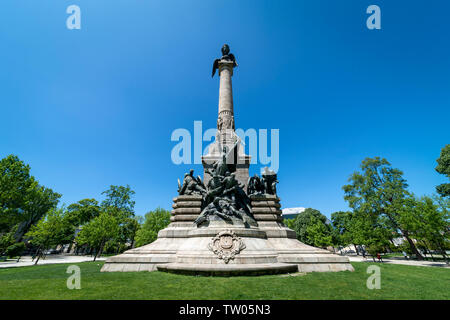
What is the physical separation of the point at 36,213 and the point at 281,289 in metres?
60.0

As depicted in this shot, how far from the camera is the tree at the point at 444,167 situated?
1286 inches

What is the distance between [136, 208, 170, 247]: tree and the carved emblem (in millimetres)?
31149

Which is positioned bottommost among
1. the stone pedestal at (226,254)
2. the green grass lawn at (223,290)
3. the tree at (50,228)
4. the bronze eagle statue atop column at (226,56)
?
the green grass lawn at (223,290)

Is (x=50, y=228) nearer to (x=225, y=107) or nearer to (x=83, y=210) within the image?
(x=225, y=107)

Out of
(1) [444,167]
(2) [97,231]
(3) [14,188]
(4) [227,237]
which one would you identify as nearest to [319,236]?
(1) [444,167]

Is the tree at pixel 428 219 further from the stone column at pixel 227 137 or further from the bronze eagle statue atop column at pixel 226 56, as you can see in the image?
the bronze eagle statue atop column at pixel 226 56

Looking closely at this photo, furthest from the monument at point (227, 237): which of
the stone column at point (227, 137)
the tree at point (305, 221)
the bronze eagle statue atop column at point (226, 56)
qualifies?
the tree at point (305, 221)

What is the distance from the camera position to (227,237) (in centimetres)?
1062

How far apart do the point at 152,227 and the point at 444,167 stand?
173 ft

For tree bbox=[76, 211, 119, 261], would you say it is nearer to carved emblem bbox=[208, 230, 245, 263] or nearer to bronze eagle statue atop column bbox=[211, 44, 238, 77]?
carved emblem bbox=[208, 230, 245, 263]

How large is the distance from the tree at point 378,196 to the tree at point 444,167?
6.08 metres

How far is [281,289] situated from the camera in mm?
6871
